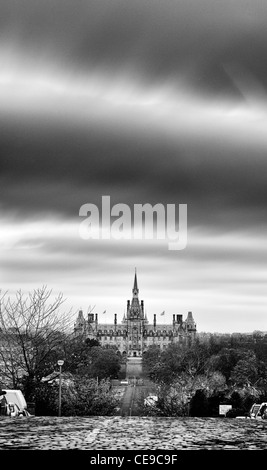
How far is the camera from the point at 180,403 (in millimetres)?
19719

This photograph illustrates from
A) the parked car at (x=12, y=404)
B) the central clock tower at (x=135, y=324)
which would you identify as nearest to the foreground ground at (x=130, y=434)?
the parked car at (x=12, y=404)

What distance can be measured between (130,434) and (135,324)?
154 m

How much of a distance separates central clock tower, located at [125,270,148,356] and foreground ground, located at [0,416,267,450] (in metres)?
147

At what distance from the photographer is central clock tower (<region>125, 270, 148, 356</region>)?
155000 millimetres

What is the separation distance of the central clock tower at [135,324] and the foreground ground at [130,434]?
147 metres

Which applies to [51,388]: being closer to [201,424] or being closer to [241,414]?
[241,414]

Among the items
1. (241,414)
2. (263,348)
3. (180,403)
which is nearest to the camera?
(241,414)

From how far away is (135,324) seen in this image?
160 metres

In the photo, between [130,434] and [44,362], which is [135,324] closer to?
[44,362]

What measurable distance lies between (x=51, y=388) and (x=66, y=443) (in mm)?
9691
